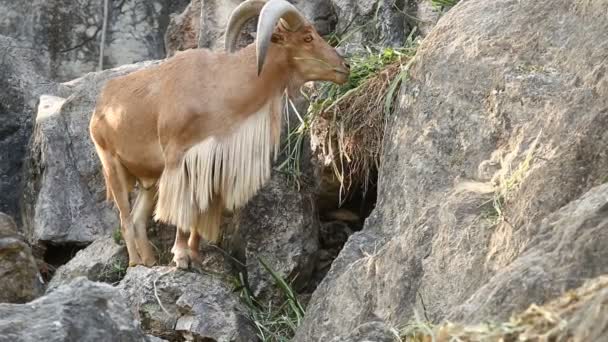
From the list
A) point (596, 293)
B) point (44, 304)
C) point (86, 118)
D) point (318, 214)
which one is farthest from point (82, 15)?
point (596, 293)

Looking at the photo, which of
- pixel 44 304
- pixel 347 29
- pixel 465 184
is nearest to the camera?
pixel 44 304

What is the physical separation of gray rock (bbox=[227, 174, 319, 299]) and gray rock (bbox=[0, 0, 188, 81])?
189 inches

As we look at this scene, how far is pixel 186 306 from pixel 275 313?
2.49 ft

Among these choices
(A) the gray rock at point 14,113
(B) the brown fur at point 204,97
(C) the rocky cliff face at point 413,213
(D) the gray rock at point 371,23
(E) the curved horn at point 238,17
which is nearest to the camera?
(C) the rocky cliff face at point 413,213

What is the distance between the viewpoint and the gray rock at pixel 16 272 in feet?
26.9

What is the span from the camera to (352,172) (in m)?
9.00

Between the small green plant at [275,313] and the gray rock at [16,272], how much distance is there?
4.70ft

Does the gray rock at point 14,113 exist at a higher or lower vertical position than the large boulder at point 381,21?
lower

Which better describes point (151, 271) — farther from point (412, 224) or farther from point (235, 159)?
point (412, 224)

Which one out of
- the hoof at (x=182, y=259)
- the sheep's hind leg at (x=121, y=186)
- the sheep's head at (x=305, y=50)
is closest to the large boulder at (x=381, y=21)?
the sheep's head at (x=305, y=50)

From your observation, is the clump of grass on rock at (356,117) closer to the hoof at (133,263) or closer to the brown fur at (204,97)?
the brown fur at (204,97)

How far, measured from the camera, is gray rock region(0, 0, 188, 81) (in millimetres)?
13664

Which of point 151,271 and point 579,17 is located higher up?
point 579,17

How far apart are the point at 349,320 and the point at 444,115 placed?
134 centimetres
